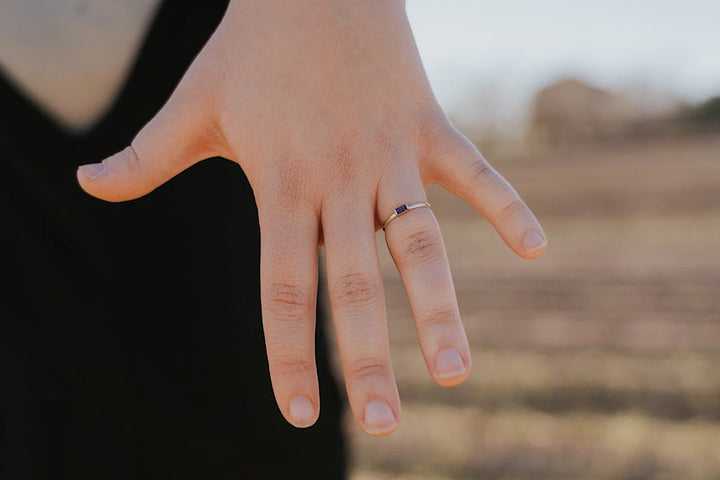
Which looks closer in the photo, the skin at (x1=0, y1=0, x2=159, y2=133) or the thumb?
the thumb

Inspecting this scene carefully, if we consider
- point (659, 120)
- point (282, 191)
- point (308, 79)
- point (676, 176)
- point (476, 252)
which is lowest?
point (282, 191)

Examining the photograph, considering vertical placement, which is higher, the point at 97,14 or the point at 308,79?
the point at 97,14

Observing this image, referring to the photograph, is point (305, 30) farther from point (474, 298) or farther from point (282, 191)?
point (474, 298)

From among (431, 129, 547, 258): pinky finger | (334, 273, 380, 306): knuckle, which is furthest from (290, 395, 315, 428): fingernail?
(431, 129, 547, 258): pinky finger

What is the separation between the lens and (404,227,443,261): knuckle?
71 cm

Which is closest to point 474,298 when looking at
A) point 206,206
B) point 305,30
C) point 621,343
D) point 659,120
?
point 621,343

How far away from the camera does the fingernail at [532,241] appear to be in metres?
0.72

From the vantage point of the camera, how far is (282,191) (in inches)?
28.2

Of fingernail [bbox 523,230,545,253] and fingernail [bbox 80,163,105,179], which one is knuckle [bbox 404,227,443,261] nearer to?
fingernail [bbox 523,230,545,253]

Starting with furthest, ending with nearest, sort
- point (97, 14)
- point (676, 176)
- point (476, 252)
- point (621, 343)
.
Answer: point (676, 176) → point (476, 252) → point (621, 343) → point (97, 14)

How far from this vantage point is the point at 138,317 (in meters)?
1.01

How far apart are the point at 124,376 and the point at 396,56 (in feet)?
1.98

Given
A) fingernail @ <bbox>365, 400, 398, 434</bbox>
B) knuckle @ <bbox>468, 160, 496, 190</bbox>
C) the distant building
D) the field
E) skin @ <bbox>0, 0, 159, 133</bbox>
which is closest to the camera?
fingernail @ <bbox>365, 400, 398, 434</bbox>

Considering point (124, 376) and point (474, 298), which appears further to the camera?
point (474, 298)
